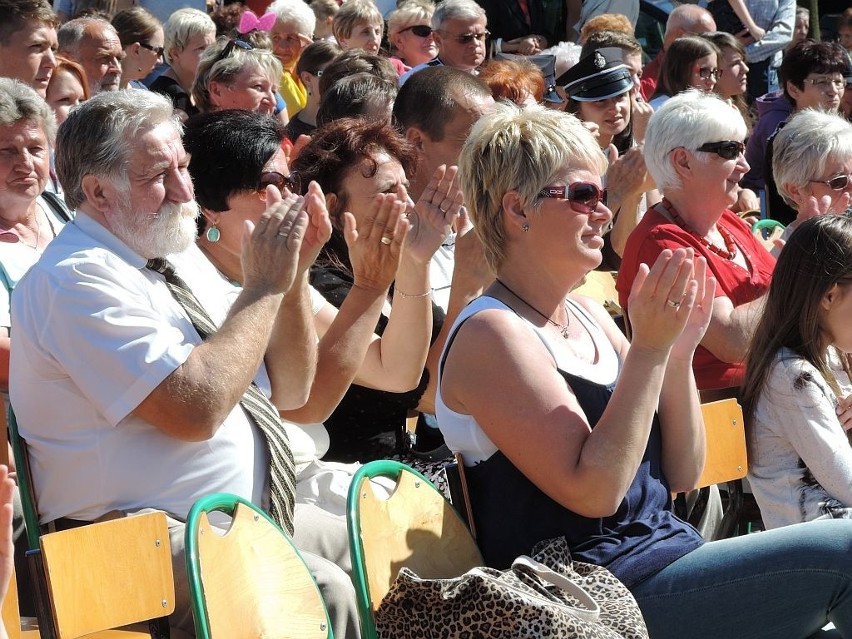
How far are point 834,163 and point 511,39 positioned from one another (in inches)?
194

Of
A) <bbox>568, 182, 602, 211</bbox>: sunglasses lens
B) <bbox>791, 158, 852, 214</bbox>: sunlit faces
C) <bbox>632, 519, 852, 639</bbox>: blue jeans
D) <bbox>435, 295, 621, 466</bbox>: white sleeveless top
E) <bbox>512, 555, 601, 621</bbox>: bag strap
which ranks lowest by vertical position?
<bbox>632, 519, 852, 639</bbox>: blue jeans

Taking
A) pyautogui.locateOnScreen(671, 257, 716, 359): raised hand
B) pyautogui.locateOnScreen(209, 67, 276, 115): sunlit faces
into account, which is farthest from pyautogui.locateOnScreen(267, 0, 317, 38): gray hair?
pyautogui.locateOnScreen(671, 257, 716, 359): raised hand

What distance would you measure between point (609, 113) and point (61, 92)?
9.02ft

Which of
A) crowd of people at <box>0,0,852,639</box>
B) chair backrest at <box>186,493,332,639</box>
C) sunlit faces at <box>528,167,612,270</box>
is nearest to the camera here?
chair backrest at <box>186,493,332,639</box>

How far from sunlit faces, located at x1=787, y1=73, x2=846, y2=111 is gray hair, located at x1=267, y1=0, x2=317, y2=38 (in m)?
3.53

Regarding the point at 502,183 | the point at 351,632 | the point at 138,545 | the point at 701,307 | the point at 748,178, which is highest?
the point at 502,183

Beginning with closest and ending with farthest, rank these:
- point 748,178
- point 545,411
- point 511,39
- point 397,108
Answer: point 545,411, point 397,108, point 748,178, point 511,39

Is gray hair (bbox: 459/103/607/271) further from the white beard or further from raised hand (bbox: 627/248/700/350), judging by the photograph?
the white beard

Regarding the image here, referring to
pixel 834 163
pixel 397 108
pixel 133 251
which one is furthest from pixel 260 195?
pixel 834 163

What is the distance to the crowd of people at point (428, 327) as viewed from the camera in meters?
2.71

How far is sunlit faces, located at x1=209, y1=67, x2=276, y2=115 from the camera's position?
6.12m

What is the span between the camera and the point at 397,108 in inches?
191

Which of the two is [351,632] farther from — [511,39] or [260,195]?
[511,39]

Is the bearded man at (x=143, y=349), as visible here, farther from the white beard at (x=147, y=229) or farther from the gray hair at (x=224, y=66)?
the gray hair at (x=224, y=66)
